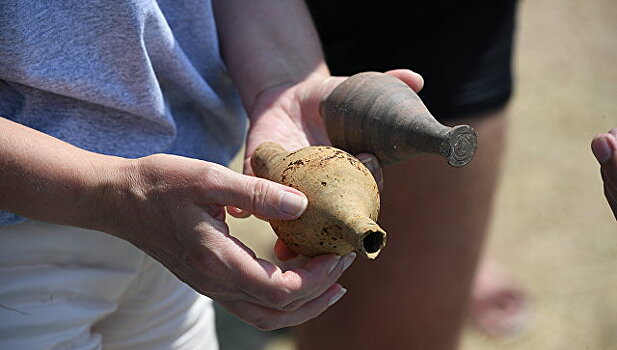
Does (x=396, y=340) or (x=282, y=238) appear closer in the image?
(x=282, y=238)

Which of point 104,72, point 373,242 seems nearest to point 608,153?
point 373,242

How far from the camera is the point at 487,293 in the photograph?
3.32 m

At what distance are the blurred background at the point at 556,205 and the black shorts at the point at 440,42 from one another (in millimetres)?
1245

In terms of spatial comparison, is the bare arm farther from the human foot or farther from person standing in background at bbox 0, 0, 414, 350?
the human foot

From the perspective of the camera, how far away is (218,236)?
1347 millimetres

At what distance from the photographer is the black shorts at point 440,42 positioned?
219cm

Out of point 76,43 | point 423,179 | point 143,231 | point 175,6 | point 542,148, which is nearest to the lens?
point 143,231

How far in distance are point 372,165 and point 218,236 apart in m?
0.43

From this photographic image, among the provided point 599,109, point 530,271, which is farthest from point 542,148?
point 530,271

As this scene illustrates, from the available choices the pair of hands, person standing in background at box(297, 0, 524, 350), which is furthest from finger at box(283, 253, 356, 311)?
person standing in background at box(297, 0, 524, 350)

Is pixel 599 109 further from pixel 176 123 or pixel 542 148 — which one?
pixel 176 123

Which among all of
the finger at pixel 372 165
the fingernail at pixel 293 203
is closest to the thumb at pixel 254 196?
the fingernail at pixel 293 203

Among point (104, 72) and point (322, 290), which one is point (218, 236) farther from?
point (104, 72)

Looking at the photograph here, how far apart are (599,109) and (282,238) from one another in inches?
129
